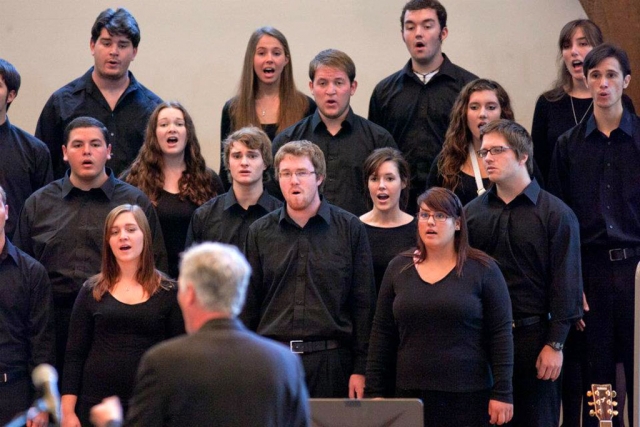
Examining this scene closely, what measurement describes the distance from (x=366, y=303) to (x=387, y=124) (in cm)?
123

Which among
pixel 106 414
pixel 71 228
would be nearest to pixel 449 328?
pixel 71 228

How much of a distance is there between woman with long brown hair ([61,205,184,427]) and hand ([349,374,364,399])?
2.31ft

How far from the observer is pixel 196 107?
7.02 meters

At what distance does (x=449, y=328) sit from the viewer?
441 cm

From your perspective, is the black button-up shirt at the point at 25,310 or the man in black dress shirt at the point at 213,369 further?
the black button-up shirt at the point at 25,310

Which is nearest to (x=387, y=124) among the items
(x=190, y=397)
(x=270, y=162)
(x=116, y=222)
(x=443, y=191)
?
(x=270, y=162)

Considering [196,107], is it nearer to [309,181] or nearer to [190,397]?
[309,181]

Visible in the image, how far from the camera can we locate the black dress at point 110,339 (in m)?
4.62

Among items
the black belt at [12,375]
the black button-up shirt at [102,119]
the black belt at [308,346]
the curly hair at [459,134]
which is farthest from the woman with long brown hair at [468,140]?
the black belt at [12,375]

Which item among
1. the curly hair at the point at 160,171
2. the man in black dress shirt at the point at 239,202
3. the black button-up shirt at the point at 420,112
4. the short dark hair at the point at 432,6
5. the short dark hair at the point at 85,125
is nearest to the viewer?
the man in black dress shirt at the point at 239,202

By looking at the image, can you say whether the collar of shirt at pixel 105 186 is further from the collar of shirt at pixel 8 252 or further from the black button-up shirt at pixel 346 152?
the black button-up shirt at pixel 346 152

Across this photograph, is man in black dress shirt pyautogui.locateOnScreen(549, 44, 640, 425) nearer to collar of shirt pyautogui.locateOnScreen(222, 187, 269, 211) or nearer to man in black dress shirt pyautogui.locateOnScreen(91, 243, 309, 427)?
collar of shirt pyautogui.locateOnScreen(222, 187, 269, 211)

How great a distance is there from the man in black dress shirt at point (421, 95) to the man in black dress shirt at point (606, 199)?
66 cm

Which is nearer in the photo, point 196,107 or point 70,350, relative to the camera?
point 70,350
